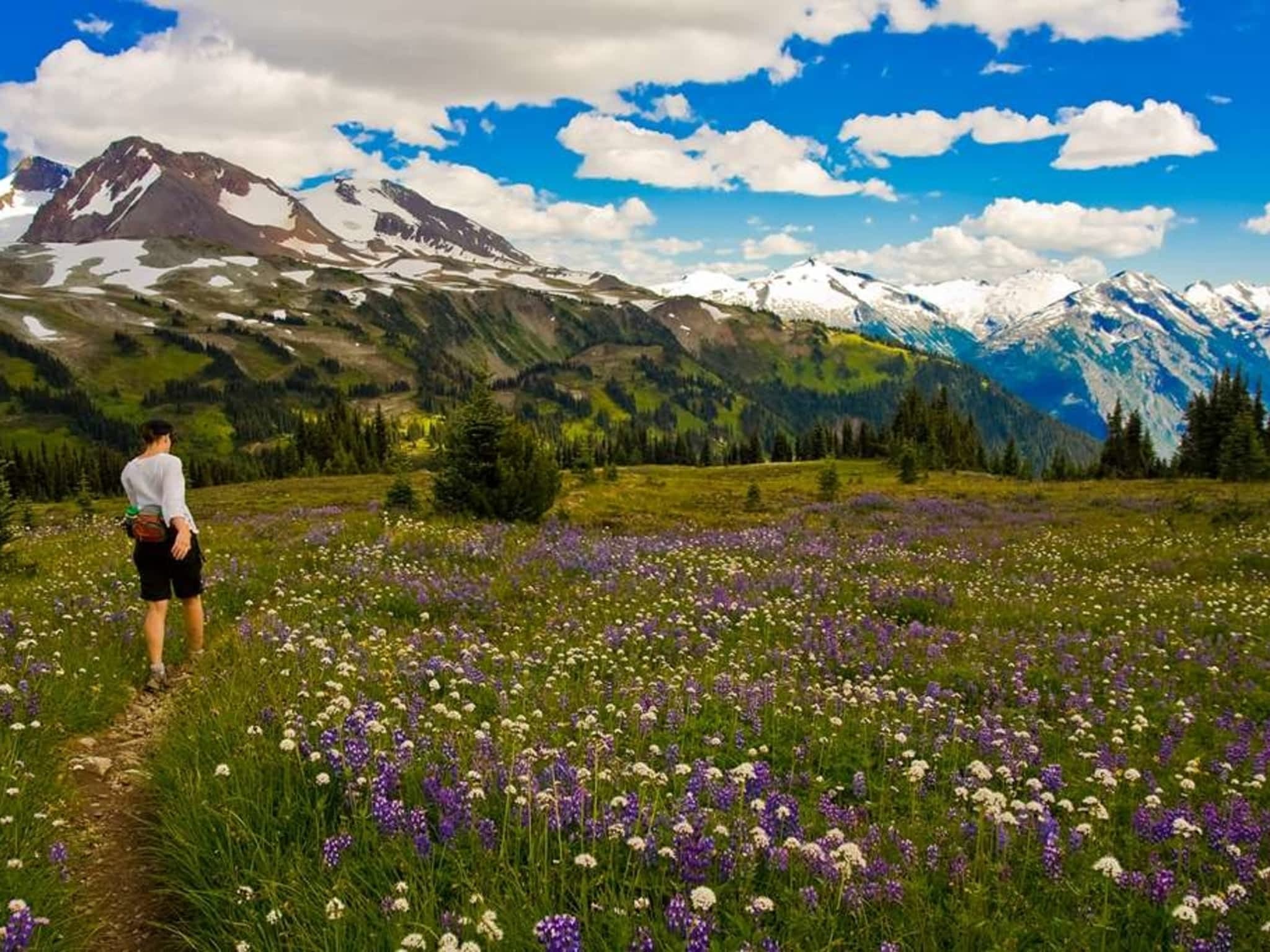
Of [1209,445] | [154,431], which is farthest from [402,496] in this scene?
[1209,445]

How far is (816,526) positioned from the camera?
3678 cm

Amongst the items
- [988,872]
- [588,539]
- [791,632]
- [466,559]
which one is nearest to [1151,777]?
[988,872]

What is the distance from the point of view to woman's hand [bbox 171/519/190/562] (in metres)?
10.4

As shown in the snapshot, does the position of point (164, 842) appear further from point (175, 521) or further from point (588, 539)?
point (588, 539)

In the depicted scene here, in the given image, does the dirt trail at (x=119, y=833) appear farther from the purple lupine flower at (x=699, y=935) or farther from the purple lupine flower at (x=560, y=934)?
the purple lupine flower at (x=699, y=935)

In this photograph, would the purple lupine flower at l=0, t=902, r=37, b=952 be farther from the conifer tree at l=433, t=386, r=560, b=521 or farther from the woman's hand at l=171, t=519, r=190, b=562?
the conifer tree at l=433, t=386, r=560, b=521

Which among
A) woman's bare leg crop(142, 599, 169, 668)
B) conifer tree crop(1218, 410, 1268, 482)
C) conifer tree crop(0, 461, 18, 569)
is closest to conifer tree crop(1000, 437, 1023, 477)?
conifer tree crop(1218, 410, 1268, 482)

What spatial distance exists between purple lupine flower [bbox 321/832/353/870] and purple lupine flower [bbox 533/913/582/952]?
1.80m

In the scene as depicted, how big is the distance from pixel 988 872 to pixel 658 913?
7.72 feet

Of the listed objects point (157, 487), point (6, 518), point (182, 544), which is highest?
point (157, 487)

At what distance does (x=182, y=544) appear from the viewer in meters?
10.5

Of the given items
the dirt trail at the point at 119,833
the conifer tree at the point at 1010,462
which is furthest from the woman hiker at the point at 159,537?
the conifer tree at the point at 1010,462

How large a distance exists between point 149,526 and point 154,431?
4.86 feet

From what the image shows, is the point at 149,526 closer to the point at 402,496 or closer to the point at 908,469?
the point at 402,496
